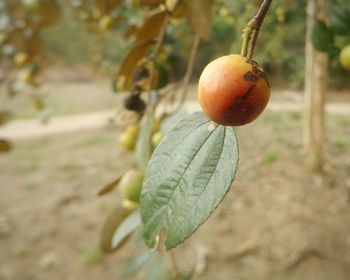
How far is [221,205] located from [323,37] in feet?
7.44

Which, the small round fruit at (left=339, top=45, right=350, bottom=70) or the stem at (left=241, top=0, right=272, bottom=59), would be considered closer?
the stem at (left=241, top=0, right=272, bottom=59)

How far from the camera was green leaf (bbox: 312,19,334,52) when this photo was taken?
0.83 metres

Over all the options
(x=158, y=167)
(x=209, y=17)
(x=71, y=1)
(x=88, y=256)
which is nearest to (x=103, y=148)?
(x=88, y=256)

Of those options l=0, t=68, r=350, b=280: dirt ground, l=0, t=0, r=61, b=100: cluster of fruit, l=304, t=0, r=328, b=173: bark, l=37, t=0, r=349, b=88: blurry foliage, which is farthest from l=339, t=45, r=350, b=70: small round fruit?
l=304, t=0, r=328, b=173: bark

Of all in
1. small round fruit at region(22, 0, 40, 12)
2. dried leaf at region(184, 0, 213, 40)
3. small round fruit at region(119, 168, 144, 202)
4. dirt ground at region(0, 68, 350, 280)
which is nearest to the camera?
small round fruit at region(119, 168, 144, 202)

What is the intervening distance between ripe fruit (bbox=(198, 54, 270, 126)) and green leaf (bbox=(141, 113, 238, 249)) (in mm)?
57

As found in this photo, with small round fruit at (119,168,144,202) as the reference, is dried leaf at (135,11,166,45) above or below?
above

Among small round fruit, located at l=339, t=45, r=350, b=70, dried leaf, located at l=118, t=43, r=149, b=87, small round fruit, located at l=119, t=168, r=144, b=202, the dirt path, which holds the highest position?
dried leaf, located at l=118, t=43, r=149, b=87

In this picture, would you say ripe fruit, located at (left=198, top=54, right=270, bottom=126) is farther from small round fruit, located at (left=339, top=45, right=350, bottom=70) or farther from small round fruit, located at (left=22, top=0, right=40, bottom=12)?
small round fruit, located at (left=22, top=0, right=40, bottom=12)

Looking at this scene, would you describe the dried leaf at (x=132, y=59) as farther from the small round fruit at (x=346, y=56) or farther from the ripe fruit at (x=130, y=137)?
the small round fruit at (x=346, y=56)

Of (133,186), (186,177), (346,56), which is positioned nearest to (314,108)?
(346,56)

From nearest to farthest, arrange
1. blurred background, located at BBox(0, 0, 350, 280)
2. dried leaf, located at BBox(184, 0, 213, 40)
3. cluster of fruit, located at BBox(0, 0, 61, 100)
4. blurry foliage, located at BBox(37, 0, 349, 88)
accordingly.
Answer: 1. dried leaf, located at BBox(184, 0, 213, 40)
2. cluster of fruit, located at BBox(0, 0, 61, 100)
3. blurred background, located at BBox(0, 0, 350, 280)
4. blurry foliage, located at BBox(37, 0, 349, 88)

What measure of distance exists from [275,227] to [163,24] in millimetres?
1993

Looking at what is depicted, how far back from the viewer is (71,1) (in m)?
1.92
